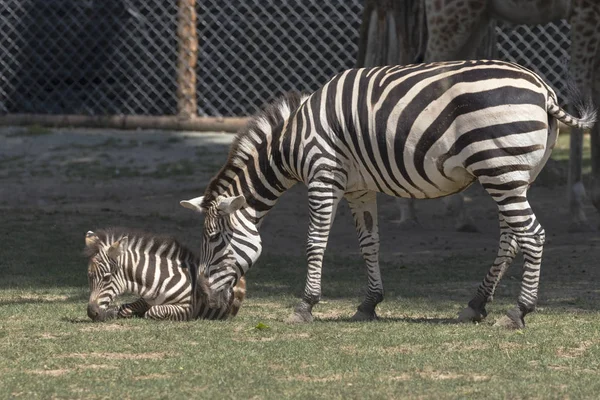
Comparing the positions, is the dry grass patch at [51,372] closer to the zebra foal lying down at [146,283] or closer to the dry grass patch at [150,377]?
the dry grass patch at [150,377]

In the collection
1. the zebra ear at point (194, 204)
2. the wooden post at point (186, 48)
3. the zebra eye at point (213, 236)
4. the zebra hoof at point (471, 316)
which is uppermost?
the wooden post at point (186, 48)

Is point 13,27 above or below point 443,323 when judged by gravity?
above

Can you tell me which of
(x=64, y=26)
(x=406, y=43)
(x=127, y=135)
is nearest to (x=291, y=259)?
(x=406, y=43)

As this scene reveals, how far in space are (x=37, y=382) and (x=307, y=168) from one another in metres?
2.27

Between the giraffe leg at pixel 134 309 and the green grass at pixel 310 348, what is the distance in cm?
18

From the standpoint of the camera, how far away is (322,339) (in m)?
6.61

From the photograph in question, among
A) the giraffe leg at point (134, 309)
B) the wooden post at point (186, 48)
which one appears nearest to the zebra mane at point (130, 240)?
the giraffe leg at point (134, 309)

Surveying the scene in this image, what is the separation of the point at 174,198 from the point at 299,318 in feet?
19.1

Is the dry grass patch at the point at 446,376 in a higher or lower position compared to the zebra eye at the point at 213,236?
lower

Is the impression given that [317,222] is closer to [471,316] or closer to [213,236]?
[213,236]

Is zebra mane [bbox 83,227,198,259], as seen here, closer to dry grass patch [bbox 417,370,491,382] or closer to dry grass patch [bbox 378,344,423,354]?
dry grass patch [bbox 378,344,423,354]

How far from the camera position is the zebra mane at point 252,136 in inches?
291

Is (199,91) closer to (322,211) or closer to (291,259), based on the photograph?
(291,259)

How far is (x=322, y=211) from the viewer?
716cm
